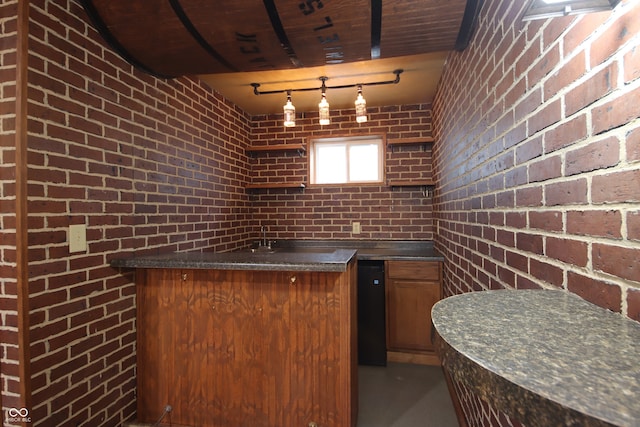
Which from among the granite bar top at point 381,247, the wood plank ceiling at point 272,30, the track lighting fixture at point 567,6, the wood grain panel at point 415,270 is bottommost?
the wood grain panel at point 415,270

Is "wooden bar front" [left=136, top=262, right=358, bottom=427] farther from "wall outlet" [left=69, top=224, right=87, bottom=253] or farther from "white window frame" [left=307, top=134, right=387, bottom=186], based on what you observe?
"white window frame" [left=307, top=134, right=387, bottom=186]

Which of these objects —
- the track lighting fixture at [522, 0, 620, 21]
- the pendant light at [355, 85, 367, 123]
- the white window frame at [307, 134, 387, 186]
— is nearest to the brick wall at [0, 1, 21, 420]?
the track lighting fixture at [522, 0, 620, 21]

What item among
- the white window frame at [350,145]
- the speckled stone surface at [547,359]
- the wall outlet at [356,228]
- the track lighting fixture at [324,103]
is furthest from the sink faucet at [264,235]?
the speckled stone surface at [547,359]

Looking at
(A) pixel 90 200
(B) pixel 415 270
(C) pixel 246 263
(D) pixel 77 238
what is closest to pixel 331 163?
(B) pixel 415 270

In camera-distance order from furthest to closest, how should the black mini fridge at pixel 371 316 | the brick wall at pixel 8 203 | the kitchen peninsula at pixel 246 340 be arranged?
1. the black mini fridge at pixel 371 316
2. the kitchen peninsula at pixel 246 340
3. the brick wall at pixel 8 203

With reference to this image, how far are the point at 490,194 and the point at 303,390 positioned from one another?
4.54 feet

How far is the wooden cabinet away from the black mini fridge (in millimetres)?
119

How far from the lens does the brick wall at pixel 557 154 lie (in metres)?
0.54

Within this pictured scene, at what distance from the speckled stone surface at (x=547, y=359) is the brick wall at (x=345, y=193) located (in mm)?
2421

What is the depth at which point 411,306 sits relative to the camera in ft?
8.15

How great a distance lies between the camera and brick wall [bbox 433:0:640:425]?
54 centimetres

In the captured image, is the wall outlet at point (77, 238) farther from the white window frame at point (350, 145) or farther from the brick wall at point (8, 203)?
the white window frame at point (350, 145)

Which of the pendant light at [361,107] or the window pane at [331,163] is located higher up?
the pendant light at [361,107]

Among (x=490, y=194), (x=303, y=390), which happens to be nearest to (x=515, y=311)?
(x=490, y=194)
